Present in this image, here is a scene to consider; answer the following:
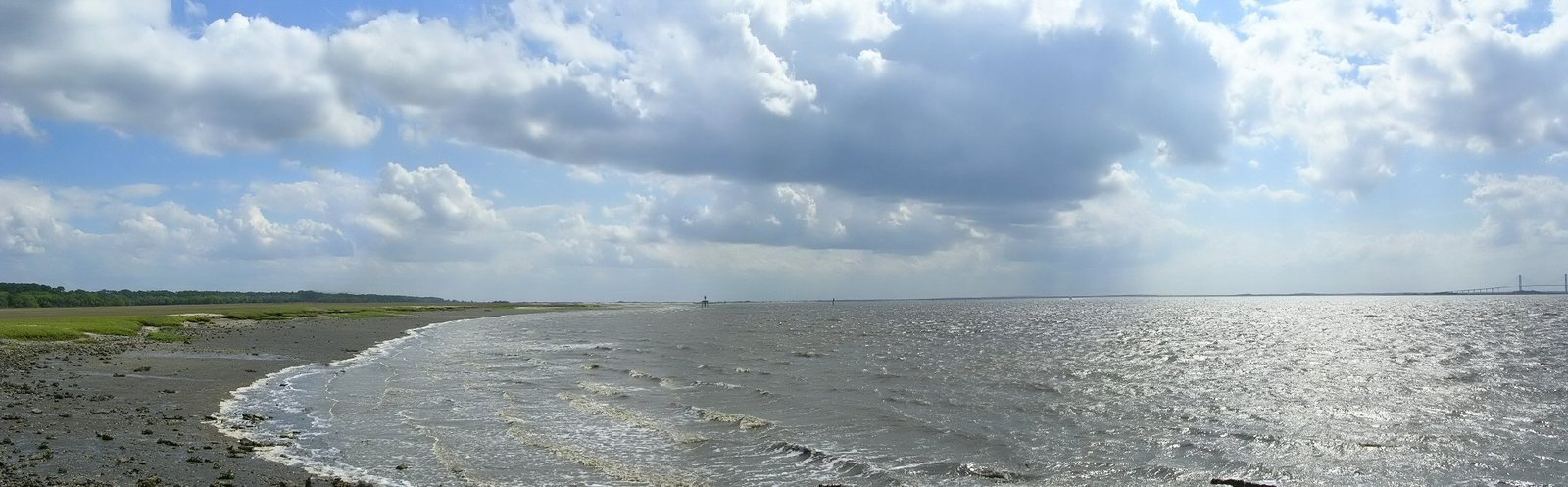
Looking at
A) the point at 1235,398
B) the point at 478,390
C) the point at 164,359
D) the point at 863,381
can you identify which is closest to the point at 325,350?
the point at 164,359

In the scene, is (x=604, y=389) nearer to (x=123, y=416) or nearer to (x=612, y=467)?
(x=123, y=416)

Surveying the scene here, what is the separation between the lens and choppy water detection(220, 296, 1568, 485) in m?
19.6

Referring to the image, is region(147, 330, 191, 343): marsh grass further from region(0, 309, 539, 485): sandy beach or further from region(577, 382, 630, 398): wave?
region(577, 382, 630, 398): wave

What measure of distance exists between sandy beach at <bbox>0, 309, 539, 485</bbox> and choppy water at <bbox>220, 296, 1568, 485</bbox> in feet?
4.36

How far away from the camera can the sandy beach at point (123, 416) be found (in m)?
16.3

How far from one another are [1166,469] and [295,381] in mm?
31051

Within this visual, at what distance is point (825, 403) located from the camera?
3131 cm

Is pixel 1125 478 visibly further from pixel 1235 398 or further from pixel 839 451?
pixel 1235 398

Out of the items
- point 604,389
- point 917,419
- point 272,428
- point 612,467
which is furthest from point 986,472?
point 604,389

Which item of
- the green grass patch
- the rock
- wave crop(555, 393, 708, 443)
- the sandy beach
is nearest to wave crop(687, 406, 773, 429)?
wave crop(555, 393, 708, 443)

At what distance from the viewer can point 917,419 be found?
2750 cm

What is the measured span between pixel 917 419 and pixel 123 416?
21144 mm

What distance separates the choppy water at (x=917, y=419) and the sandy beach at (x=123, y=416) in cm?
133

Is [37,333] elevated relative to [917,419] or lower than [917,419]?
elevated
